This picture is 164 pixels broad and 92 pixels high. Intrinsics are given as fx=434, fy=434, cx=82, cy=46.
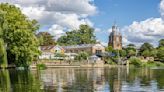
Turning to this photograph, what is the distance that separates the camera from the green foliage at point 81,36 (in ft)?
562

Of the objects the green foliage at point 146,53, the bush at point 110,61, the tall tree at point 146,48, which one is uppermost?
the tall tree at point 146,48

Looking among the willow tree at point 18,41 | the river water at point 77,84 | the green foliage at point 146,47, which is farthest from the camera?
the green foliage at point 146,47

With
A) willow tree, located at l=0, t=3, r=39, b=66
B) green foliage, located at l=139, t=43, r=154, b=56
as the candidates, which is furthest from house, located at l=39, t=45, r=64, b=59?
willow tree, located at l=0, t=3, r=39, b=66

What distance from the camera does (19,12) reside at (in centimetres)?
7994

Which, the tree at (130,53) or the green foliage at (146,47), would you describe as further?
the green foliage at (146,47)

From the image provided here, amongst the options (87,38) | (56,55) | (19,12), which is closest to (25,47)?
(19,12)

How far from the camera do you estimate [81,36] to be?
17100 cm

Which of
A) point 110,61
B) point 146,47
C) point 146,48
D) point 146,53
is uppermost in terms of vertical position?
point 146,47

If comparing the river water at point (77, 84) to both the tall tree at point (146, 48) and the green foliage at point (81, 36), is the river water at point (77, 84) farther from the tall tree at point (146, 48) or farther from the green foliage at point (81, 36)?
the green foliage at point (81, 36)

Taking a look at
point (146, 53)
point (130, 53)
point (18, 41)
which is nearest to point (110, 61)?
point (130, 53)

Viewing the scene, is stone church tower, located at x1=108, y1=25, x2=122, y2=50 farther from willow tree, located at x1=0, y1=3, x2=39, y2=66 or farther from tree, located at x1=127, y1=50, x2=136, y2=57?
willow tree, located at x1=0, y1=3, x2=39, y2=66

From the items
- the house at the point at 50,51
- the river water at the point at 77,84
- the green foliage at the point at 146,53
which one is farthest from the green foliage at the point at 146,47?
the river water at the point at 77,84

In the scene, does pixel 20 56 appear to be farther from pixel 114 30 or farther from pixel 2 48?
pixel 114 30

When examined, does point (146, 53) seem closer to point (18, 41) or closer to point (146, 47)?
point (146, 47)
